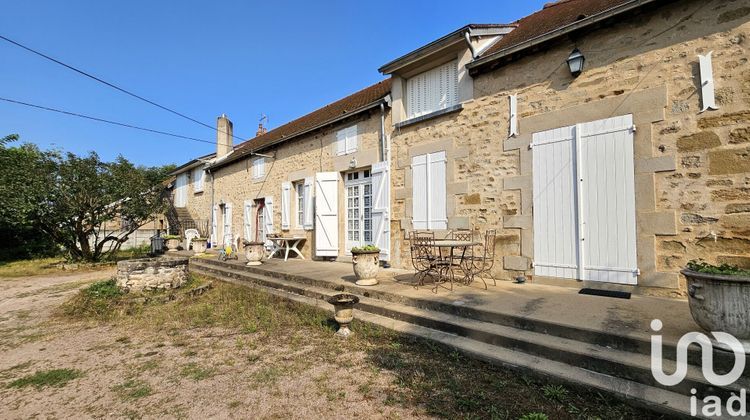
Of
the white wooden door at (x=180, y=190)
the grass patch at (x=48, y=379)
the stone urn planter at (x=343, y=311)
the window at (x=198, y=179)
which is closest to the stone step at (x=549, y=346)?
the stone urn planter at (x=343, y=311)

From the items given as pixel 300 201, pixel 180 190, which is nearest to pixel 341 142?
pixel 300 201

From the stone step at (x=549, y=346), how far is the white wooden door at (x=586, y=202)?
2.04 m

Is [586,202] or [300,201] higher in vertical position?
[300,201]

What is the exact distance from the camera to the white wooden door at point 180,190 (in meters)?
17.2

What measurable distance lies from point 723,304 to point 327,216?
723 cm

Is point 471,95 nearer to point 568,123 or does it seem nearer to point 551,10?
point 568,123

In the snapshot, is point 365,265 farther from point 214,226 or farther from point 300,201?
point 214,226

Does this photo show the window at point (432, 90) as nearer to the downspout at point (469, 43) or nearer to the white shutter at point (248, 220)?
the downspout at point (469, 43)

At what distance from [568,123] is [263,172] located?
929 cm

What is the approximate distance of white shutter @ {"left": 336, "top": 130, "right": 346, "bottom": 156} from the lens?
8547 millimetres

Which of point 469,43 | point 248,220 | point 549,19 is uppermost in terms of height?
point 549,19

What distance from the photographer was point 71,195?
1032 cm

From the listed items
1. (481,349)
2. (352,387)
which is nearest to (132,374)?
(352,387)

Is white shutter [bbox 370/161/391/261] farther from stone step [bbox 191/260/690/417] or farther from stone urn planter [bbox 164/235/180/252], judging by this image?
stone urn planter [bbox 164/235/180/252]
